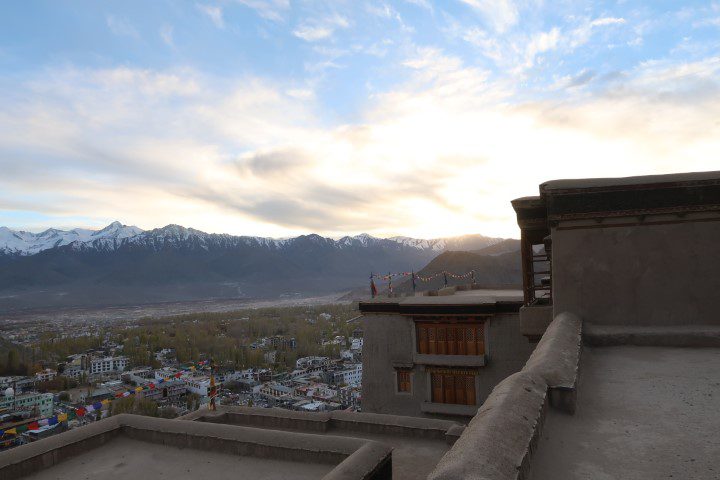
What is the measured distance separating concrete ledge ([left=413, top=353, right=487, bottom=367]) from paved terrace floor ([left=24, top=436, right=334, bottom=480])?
8527mm

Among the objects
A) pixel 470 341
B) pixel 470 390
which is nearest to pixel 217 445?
pixel 470 341

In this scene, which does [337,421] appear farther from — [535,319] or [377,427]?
[535,319]

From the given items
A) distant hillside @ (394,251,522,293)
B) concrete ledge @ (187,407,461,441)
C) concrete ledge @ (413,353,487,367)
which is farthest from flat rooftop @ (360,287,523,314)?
distant hillside @ (394,251,522,293)

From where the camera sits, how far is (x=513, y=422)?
3045 mm

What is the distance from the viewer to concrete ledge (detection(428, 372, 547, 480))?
7.86 feet

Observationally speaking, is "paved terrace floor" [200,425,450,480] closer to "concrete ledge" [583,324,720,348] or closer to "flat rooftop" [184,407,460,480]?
"flat rooftop" [184,407,460,480]

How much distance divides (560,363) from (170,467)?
4.82 meters

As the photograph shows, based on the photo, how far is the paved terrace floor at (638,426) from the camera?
9.34 ft

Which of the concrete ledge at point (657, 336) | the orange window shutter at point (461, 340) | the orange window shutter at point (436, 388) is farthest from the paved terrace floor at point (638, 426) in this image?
the orange window shutter at point (436, 388)

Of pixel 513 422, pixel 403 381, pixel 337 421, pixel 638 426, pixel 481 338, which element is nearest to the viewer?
pixel 513 422

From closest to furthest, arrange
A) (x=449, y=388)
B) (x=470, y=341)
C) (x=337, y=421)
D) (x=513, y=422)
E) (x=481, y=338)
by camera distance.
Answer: (x=513, y=422) < (x=337, y=421) < (x=481, y=338) < (x=470, y=341) < (x=449, y=388)

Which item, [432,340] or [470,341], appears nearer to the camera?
[470,341]

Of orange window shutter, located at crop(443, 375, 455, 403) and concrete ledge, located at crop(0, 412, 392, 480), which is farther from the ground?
concrete ledge, located at crop(0, 412, 392, 480)

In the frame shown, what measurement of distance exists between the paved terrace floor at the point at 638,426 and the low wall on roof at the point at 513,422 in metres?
0.18
